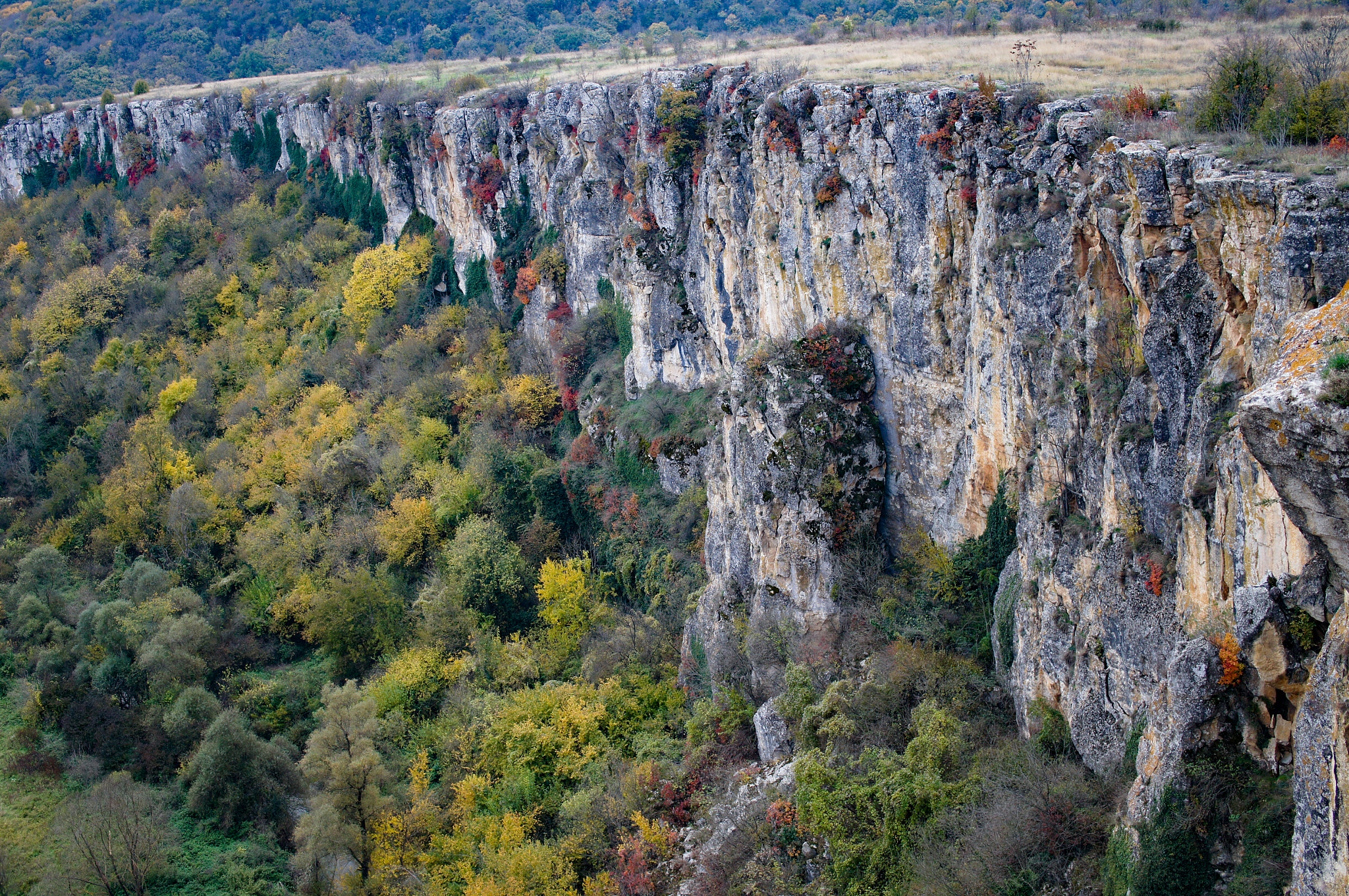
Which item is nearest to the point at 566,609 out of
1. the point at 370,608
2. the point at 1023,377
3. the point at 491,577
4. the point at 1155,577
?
the point at 491,577

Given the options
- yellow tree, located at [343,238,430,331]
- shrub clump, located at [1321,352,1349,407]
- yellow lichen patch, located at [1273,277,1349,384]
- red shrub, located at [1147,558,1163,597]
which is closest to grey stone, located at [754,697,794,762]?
red shrub, located at [1147,558,1163,597]

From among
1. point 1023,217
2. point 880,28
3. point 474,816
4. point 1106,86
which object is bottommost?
point 474,816

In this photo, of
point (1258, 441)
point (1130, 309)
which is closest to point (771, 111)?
point (1130, 309)

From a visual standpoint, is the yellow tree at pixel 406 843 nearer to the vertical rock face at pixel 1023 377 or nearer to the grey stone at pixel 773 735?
the vertical rock face at pixel 1023 377

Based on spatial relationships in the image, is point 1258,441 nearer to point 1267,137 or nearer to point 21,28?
point 1267,137

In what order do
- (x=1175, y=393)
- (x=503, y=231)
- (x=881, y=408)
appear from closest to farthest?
(x=1175, y=393) → (x=881, y=408) → (x=503, y=231)

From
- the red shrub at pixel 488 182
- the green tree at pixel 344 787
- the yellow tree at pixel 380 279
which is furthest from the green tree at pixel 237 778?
the red shrub at pixel 488 182

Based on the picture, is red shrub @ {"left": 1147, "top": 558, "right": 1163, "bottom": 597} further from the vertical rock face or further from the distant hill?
the distant hill
